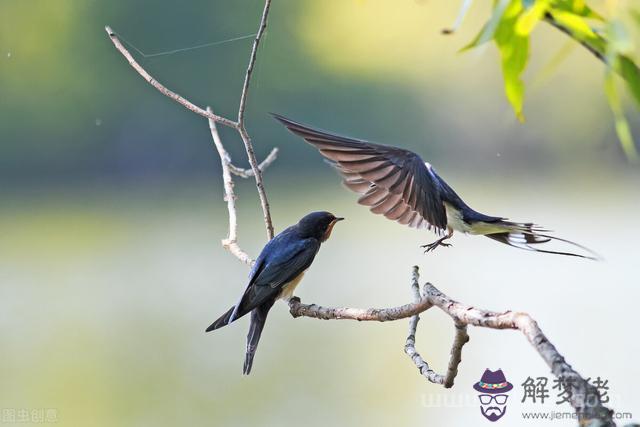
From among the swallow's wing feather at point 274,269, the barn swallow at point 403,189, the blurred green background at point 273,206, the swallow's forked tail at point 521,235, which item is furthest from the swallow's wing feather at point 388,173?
the blurred green background at point 273,206

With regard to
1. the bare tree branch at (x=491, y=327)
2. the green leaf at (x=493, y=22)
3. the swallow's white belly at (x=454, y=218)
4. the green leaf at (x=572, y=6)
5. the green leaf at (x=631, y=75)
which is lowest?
the bare tree branch at (x=491, y=327)

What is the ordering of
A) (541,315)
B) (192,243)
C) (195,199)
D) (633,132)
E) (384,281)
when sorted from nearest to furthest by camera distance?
(541,315) → (384,281) → (192,243) → (633,132) → (195,199)

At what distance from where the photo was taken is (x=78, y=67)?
6824mm

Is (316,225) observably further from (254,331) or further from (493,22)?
(493,22)

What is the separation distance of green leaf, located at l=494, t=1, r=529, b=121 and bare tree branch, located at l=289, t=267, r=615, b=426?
21cm

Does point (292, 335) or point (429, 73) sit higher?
point (429, 73)

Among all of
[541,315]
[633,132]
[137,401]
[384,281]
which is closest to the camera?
[137,401]

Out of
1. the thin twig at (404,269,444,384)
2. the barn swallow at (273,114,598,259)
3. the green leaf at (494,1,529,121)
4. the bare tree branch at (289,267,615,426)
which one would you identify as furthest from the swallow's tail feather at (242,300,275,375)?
the green leaf at (494,1,529,121)

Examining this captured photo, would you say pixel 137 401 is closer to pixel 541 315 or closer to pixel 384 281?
pixel 384 281

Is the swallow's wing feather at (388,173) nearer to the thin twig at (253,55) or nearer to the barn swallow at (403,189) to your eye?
the barn swallow at (403,189)

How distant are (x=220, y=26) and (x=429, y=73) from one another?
153 centimetres

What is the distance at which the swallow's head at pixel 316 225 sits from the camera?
Answer: 2.05 metres

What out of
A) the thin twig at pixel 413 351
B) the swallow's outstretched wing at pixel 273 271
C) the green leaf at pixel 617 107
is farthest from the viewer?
the swallow's outstretched wing at pixel 273 271

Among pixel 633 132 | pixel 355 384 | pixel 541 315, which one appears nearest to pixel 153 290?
pixel 355 384
